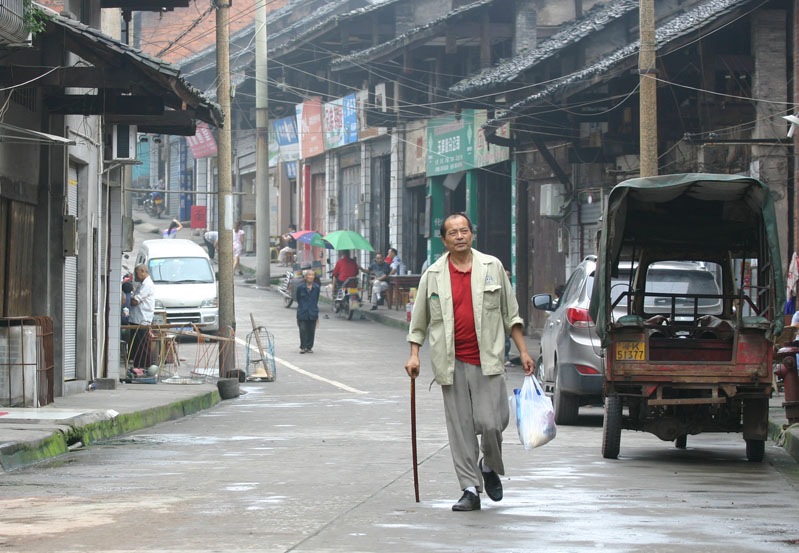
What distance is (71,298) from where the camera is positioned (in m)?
17.9

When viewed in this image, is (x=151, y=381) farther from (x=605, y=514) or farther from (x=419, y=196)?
(x=419, y=196)

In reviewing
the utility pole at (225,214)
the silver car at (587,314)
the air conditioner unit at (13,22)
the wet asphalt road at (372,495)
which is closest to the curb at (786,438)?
the wet asphalt road at (372,495)

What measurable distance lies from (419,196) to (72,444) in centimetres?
2865

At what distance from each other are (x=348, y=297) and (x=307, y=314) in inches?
347

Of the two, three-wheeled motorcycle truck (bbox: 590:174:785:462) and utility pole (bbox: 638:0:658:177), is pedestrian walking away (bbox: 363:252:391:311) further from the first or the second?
three-wheeled motorcycle truck (bbox: 590:174:785:462)

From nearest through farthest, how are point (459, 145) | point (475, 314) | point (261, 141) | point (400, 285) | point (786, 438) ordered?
1. point (475, 314)
2. point (786, 438)
3. point (459, 145)
4. point (400, 285)
5. point (261, 141)

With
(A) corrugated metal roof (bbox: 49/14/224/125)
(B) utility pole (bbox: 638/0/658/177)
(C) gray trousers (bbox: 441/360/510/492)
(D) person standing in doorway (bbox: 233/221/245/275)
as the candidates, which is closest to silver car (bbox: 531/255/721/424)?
(B) utility pole (bbox: 638/0/658/177)

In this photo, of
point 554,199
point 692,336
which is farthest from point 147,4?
point 554,199

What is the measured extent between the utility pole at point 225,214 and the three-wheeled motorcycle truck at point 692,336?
38.1 ft

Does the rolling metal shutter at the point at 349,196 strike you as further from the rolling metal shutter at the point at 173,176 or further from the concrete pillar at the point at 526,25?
the rolling metal shutter at the point at 173,176

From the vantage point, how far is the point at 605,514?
7.55 metres

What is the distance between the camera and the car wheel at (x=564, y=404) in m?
14.4

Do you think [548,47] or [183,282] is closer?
[183,282]

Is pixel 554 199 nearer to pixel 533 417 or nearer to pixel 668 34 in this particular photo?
pixel 668 34
